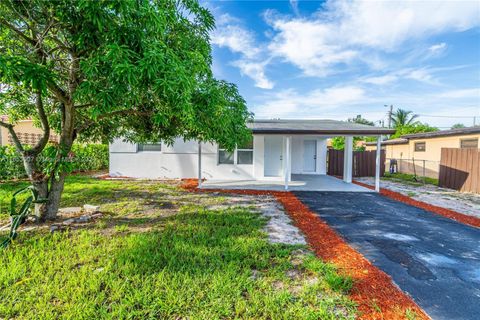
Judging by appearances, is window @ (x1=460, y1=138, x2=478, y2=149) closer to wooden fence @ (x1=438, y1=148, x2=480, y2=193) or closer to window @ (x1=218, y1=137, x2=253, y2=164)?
wooden fence @ (x1=438, y1=148, x2=480, y2=193)

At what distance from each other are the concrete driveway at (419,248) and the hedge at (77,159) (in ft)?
25.9

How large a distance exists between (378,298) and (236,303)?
161cm

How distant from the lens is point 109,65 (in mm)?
2766

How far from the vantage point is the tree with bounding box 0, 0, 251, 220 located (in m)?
2.71

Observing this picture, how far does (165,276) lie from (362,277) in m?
2.57

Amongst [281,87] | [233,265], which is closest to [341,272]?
[233,265]

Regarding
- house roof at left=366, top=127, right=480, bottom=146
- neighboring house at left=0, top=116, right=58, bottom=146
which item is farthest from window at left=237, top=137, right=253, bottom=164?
house roof at left=366, top=127, right=480, bottom=146

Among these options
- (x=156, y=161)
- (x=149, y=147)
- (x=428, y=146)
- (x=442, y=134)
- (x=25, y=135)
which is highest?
(x=442, y=134)

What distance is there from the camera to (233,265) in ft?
9.83

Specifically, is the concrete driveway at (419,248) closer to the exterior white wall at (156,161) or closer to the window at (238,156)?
the window at (238,156)

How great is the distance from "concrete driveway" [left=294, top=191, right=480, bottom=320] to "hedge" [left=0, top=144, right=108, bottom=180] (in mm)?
7896

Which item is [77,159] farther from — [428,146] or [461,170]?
[428,146]

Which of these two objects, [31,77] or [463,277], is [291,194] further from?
[31,77]

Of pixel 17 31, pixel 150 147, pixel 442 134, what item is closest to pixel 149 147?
pixel 150 147
